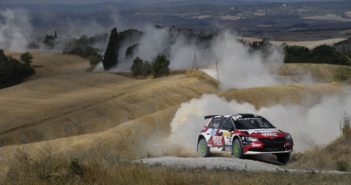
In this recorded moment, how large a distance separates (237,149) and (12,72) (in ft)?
248

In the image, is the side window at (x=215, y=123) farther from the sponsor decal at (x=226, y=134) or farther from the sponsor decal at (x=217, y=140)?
the sponsor decal at (x=226, y=134)

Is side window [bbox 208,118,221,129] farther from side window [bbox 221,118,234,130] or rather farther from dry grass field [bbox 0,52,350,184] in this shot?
dry grass field [bbox 0,52,350,184]

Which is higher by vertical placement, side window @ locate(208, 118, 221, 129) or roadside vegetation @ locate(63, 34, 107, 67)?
side window @ locate(208, 118, 221, 129)

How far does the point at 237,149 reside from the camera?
22.5 meters

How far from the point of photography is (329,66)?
8050 cm

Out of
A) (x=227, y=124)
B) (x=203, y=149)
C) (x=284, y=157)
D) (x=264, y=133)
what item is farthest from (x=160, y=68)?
(x=284, y=157)

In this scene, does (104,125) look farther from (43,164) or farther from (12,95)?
(43,164)

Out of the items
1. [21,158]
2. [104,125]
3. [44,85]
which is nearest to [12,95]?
[44,85]

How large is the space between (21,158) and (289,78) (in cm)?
6554

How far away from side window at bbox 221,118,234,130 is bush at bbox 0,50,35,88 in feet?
224

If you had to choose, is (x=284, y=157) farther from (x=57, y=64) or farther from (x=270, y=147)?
(x=57, y=64)

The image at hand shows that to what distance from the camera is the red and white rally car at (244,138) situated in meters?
22.0

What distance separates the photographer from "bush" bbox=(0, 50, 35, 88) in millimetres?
90350

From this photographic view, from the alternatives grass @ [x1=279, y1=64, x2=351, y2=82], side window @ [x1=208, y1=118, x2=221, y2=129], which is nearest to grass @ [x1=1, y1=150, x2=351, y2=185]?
side window @ [x1=208, y1=118, x2=221, y2=129]
